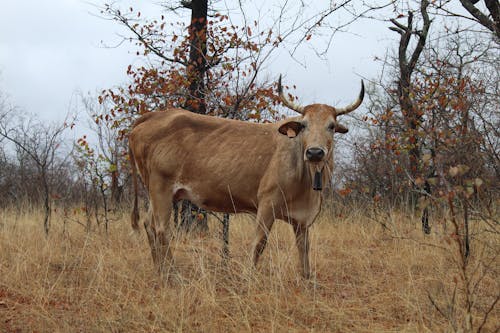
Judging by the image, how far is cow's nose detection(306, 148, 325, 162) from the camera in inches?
196

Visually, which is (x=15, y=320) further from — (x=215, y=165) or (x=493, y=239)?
(x=493, y=239)

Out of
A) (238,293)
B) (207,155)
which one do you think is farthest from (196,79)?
(238,293)

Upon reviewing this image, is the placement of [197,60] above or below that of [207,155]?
above

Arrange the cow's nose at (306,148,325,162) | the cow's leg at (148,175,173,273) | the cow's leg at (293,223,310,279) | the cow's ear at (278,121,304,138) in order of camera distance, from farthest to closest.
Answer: the cow's leg at (148,175,173,273), the cow's leg at (293,223,310,279), the cow's ear at (278,121,304,138), the cow's nose at (306,148,325,162)

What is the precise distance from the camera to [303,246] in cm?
575

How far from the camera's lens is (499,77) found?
22.7ft

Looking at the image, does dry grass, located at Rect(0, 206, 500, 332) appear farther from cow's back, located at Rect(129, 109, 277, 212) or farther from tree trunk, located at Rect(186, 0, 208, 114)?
tree trunk, located at Rect(186, 0, 208, 114)

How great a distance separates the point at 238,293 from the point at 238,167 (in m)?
1.66

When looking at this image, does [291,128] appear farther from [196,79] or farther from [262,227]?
[196,79]

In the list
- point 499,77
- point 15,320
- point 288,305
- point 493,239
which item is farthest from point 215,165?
point 499,77

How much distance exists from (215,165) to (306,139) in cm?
126

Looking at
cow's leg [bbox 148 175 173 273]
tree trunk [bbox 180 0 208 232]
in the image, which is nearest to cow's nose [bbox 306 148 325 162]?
cow's leg [bbox 148 175 173 273]

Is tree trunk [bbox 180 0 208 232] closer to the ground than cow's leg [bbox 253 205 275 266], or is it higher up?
higher up

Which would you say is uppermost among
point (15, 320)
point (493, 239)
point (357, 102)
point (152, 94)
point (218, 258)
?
point (152, 94)
